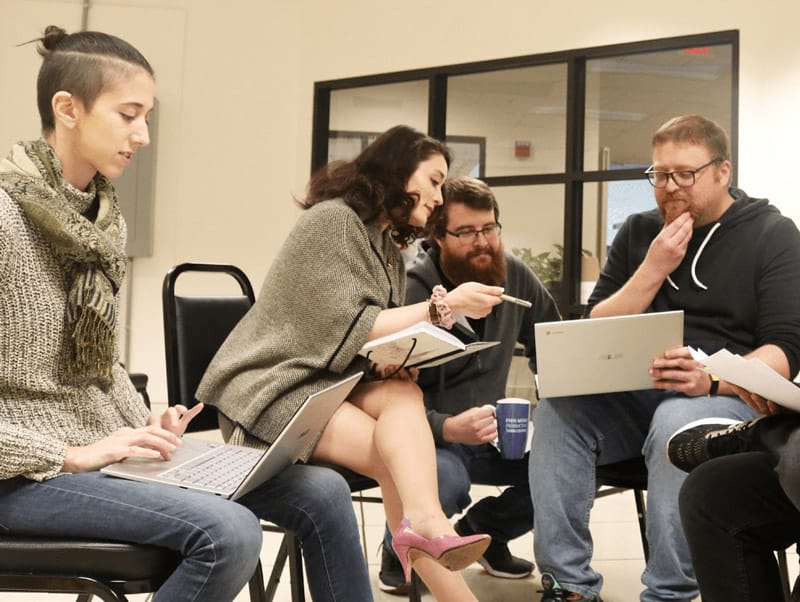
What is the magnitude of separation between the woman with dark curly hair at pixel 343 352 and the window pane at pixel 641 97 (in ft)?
13.1

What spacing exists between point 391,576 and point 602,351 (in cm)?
90

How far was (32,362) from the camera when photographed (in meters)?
1.10

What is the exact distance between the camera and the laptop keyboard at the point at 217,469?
1168 mm

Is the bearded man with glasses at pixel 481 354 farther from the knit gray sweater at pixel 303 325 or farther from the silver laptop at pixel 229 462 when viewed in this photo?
the silver laptop at pixel 229 462


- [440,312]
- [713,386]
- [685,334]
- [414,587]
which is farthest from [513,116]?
[414,587]

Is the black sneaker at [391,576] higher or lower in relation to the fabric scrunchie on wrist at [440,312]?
lower

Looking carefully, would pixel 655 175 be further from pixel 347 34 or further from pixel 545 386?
pixel 347 34

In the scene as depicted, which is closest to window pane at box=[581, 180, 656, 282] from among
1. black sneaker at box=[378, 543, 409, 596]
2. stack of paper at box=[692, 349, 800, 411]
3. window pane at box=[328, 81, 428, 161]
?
window pane at box=[328, 81, 428, 161]

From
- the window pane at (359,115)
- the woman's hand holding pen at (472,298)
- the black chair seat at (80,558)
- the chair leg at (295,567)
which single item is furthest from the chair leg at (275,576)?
the window pane at (359,115)

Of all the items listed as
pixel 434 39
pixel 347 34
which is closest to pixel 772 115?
pixel 434 39

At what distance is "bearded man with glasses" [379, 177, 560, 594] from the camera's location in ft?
7.02

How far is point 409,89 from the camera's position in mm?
6059

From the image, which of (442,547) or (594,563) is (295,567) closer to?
(442,547)

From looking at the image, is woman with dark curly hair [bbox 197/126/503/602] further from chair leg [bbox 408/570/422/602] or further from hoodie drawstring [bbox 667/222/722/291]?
hoodie drawstring [bbox 667/222/722/291]
